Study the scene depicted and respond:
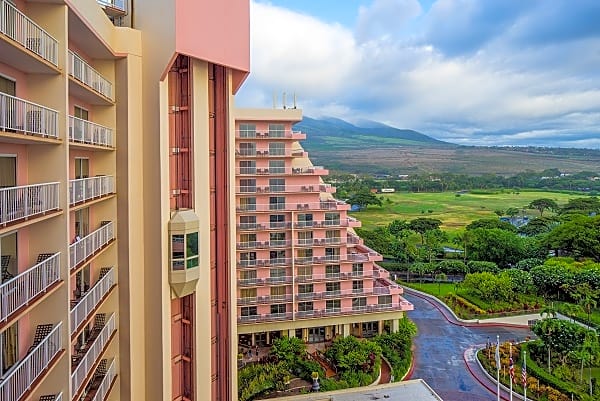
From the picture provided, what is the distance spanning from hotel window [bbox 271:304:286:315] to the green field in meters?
56.8

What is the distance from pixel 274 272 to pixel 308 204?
3958mm

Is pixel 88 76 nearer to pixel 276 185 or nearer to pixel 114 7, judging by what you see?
pixel 114 7

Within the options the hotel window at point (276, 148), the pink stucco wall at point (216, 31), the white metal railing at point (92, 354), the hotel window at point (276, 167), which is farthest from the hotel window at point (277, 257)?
the white metal railing at point (92, 354)

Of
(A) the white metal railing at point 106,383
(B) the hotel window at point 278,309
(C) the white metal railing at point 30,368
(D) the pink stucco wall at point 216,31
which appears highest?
(D) the pink stucco wall at point 216,31

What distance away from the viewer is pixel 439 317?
1296 inches

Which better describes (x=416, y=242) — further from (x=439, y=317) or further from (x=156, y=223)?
(x=156, y=223)

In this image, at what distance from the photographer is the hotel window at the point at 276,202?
25.8 m

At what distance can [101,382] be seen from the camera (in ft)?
34.7

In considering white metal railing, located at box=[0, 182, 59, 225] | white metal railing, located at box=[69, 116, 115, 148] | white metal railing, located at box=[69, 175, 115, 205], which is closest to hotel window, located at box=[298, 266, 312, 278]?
white metal railing, located at box=[69, 175, 115, 205]

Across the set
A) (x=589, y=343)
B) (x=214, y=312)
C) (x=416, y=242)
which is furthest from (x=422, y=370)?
(x=416, y=242)

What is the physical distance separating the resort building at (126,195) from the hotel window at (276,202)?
11768 mm

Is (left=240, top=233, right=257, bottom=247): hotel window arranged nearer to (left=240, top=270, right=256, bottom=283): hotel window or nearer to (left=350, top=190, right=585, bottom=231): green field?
(left=240, top=270, right=256, bottom=283): hotel window

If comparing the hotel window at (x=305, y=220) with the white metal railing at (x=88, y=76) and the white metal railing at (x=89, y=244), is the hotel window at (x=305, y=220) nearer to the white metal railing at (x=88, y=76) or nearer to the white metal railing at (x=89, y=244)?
the white metal railing at (x=89, y=244)

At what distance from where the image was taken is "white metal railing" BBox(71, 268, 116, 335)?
9130 mm
